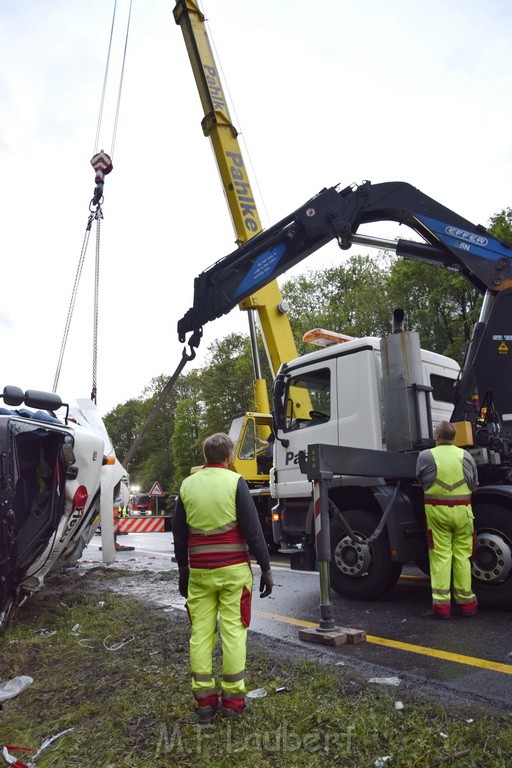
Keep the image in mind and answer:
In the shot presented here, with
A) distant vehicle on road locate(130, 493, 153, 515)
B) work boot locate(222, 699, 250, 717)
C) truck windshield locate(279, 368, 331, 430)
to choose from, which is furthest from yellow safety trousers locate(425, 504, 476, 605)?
distant vehicle on road locate(130, 493, 153, 515)

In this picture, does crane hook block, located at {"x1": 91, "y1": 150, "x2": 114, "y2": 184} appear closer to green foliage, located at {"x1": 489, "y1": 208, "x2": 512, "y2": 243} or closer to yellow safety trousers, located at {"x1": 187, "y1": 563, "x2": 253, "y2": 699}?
yellow safety trousers, located at {"x1": 187, "y1": 563, "x2": 253, "y2": 699}

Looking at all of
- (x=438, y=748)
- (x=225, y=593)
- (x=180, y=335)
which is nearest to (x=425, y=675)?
(x=438, y=748)

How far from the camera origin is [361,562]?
6055 mm

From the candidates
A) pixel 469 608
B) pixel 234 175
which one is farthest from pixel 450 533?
pixel 234 175

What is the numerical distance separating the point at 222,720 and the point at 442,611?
109 inches

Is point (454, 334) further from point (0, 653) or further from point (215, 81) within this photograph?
point (0, 653)

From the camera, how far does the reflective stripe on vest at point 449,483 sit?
17.4 ft

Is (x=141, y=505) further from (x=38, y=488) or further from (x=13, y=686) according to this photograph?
(x=13, y=686)

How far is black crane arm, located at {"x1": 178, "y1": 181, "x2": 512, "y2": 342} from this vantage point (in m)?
6.98

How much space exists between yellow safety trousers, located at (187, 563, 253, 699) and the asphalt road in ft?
3.49

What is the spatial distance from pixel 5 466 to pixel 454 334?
24.9m

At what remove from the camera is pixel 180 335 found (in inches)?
327

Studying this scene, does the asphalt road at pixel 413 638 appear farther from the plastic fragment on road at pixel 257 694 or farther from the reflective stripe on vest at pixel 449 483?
the reflective stripe on vest at pixel 449 483

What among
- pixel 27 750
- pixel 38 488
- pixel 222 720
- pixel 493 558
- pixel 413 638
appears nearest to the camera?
pixel 27 750
